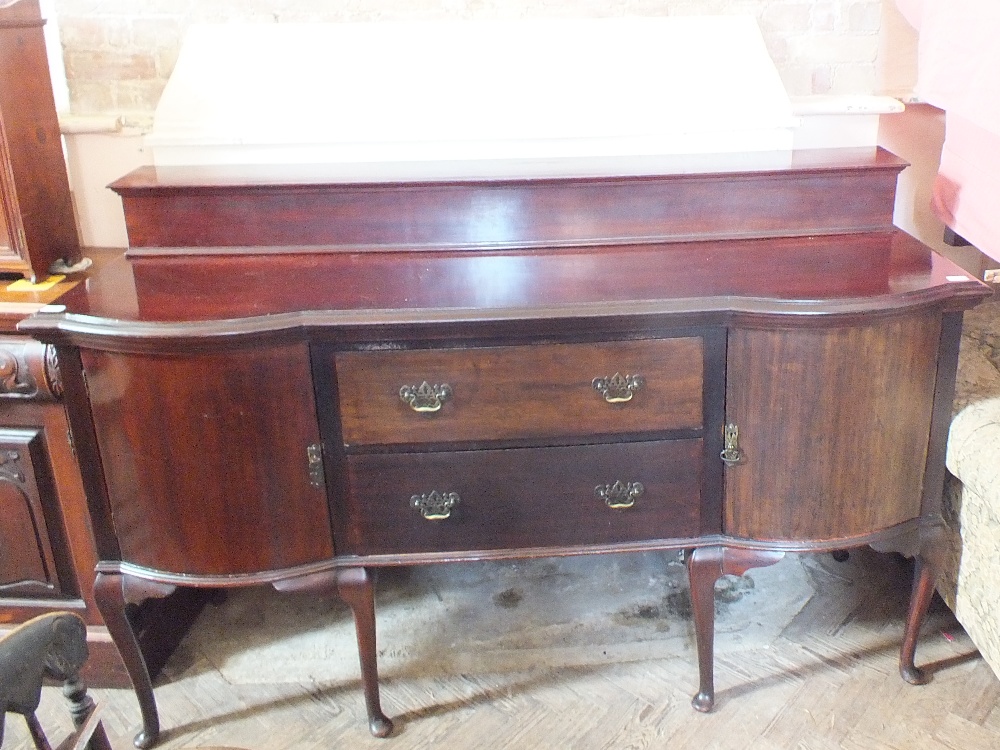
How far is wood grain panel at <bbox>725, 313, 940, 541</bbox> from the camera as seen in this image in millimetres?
1469

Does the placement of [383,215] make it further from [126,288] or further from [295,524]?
[295,524]

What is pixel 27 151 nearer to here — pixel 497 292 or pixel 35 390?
pixel 35 390

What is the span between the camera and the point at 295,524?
5.15 feet

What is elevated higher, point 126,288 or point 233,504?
point 126,288

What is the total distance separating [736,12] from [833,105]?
0.28 m

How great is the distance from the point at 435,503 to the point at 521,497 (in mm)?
144

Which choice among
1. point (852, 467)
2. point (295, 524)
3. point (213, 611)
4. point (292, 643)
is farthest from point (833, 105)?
point (213, 611)

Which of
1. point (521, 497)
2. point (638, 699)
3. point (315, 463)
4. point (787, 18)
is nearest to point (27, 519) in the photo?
point (315, 463)

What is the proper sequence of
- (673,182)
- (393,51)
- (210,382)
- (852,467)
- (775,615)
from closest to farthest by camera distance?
(210,382)
(852,467)
(673,182)
(393,51)
(775,615)

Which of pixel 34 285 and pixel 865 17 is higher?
pixel 865 17

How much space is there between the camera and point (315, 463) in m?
1.52

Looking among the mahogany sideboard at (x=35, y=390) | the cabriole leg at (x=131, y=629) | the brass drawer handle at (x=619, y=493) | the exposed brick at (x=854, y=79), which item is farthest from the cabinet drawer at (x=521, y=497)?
the exposed brick at (x=854, y=79)

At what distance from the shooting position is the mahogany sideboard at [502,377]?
4.76 feet

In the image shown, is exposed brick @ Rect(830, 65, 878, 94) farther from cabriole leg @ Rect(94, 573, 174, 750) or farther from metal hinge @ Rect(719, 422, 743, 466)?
cabriole leg @ Rect(94, 573, 174, 750)
